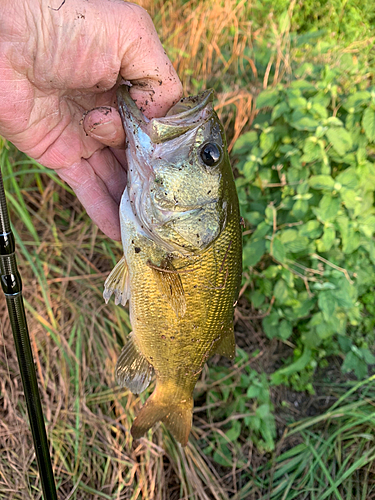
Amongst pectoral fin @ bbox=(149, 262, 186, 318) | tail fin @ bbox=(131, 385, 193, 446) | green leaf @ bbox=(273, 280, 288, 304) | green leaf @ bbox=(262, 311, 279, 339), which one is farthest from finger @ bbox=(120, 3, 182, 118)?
green leaf @ bbox=(262, 311, 279, 339)

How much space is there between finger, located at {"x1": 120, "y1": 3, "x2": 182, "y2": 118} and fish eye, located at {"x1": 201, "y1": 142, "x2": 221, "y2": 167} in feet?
0.87

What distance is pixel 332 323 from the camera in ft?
8.02

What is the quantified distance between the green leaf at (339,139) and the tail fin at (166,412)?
5.26ft

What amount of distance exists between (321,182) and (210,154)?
1.11 metres

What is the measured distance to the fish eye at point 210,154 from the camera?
1388 mm

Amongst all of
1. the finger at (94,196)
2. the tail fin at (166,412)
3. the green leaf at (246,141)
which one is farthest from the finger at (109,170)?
the green leaf at (246,141)

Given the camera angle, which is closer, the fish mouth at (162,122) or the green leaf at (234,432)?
the fish mouth at (162,122)

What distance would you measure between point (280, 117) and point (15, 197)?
1.84 m

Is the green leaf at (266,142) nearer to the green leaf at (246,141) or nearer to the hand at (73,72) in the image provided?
the green leaf at (246,141)

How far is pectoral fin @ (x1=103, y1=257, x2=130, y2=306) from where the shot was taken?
1.56 m

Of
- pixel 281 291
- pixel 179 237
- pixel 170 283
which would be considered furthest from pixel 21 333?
pixel 281 291

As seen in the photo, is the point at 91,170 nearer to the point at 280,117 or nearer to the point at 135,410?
the point at 280,117

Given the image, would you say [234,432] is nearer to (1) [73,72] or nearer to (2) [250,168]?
(2) [250,168]

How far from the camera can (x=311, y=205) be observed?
7.83ft
